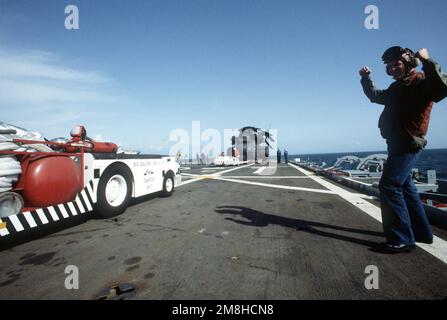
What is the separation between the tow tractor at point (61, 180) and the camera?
301 centimetres

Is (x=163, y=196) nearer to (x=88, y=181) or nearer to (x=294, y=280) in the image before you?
(x=88, y=181)

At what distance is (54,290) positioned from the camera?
214cm

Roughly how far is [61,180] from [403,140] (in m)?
4.73

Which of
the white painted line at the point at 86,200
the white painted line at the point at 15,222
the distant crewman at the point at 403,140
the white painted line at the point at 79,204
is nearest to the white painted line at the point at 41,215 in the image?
the white painted line at the point at 15,222

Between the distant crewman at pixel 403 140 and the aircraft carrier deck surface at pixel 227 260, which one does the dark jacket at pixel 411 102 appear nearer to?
the distant crewman at pixel 403 140

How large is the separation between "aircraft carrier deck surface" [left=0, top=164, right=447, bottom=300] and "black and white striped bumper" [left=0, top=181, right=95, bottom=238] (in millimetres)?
302

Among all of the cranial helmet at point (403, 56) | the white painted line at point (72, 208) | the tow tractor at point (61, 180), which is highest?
the cranial helmet at point (403, 56)

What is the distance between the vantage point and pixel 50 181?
3.36 meters

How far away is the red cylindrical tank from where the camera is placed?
125 inches

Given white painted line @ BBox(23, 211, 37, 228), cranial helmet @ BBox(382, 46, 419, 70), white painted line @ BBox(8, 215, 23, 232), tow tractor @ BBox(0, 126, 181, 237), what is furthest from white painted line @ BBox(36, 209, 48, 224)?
cranial helmet @ BBox(382, 46, 419, 70)

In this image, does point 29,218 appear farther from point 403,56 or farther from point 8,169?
point 403,56

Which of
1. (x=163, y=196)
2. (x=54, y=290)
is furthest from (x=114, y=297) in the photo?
(x=163, y=196)

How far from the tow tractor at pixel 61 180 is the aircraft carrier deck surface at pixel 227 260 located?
1.30 ft
